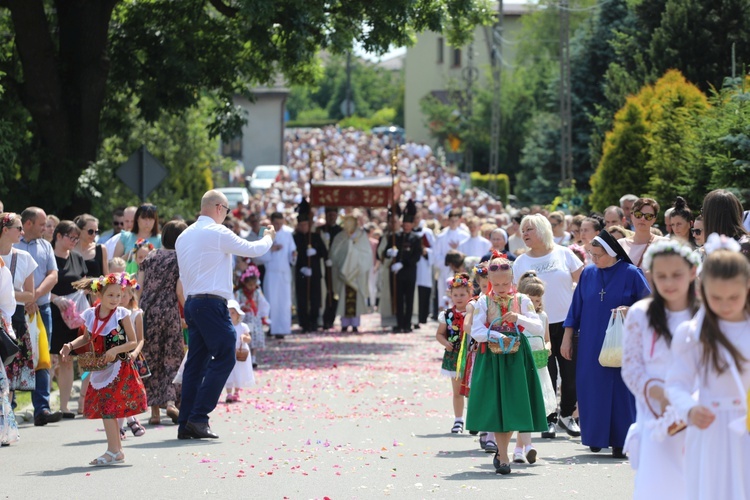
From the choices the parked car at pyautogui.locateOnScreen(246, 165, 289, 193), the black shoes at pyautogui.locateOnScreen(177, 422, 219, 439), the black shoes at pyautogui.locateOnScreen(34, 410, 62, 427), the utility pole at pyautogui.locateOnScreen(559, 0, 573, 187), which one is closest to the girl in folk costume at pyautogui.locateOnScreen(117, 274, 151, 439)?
the black shoes at pyautogui.locateOnScreen(177, 422, 219, 439)

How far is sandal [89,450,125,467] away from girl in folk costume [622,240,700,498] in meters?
5.28

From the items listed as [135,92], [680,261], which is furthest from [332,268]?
[680,261]

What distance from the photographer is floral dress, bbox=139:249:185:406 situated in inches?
A: 531

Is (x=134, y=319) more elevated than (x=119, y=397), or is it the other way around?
(x=134, y=319)

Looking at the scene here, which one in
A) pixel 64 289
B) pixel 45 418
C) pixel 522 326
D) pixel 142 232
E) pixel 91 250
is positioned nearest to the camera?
pixel 522 326

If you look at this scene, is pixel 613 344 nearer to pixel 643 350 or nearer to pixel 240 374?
pixel 643 350

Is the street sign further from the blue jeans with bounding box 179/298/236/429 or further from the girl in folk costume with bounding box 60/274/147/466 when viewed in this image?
the girl in folk costume with bounding box 60/274/147/466

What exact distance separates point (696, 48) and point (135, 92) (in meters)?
12.4

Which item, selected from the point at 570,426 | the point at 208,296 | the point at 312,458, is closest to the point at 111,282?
the point at 208,296

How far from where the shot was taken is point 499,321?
10383 mm

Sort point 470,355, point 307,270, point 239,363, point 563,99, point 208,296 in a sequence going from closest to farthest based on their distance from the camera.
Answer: point 470,355 < point 208,296 < point 239,363 < point 307,270 < point 563,99

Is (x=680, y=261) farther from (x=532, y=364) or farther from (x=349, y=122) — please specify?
(x=349, y=122)

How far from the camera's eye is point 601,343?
10977 mm

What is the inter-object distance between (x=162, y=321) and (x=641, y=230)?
4.75 meters
